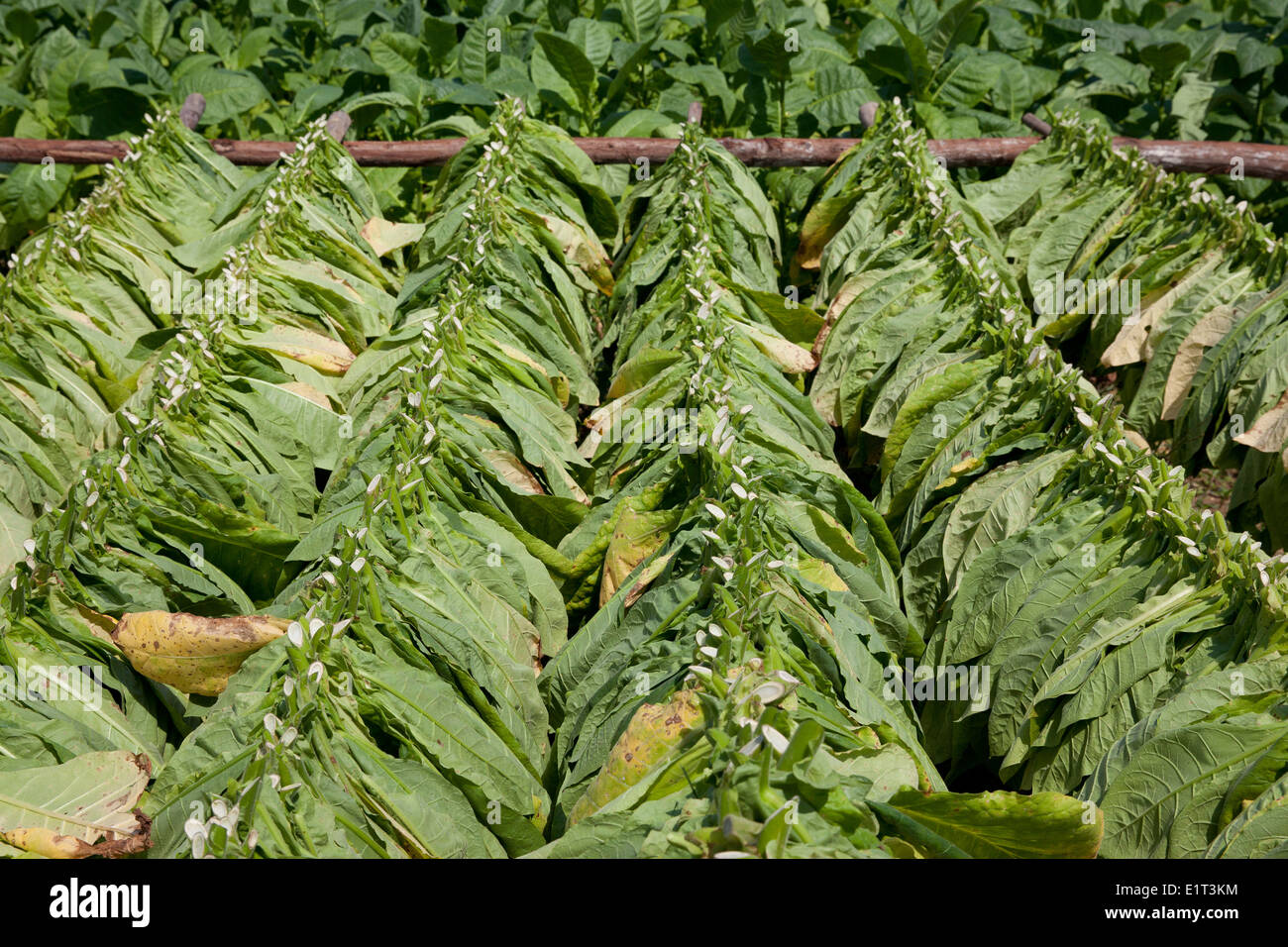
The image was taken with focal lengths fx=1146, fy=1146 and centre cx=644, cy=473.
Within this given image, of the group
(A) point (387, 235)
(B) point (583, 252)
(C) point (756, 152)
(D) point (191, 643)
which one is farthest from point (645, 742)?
(C) point (756, 152)

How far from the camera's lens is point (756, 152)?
4.63 metres

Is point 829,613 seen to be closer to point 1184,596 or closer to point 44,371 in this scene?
point 1184,596

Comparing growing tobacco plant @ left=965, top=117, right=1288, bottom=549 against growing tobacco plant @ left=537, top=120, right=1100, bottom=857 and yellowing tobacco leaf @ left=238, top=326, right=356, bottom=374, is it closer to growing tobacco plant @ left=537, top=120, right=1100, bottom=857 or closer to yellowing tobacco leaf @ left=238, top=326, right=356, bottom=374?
growing tobacco plant @ left=537, top=120, right=1100, bottom=857

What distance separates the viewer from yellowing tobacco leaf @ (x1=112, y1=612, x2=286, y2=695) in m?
2.02

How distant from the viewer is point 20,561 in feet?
7.05

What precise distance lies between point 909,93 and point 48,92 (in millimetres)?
4371

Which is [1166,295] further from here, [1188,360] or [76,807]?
[76,807]

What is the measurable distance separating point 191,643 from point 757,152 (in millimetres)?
3304

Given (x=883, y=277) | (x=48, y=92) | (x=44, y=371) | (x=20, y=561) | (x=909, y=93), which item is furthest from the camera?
(x=48, y=92)

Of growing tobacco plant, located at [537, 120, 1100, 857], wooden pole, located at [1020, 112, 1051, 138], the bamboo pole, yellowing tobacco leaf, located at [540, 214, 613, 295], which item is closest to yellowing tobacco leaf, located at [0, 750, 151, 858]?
growing tobacco plant, located at [537, 120, 1100, 857]

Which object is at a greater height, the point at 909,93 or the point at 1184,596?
the point at 909,93

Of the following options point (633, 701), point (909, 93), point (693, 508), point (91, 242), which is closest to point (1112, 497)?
point (693, 508)

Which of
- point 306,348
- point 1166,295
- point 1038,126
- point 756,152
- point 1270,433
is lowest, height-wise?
point 1270,433
